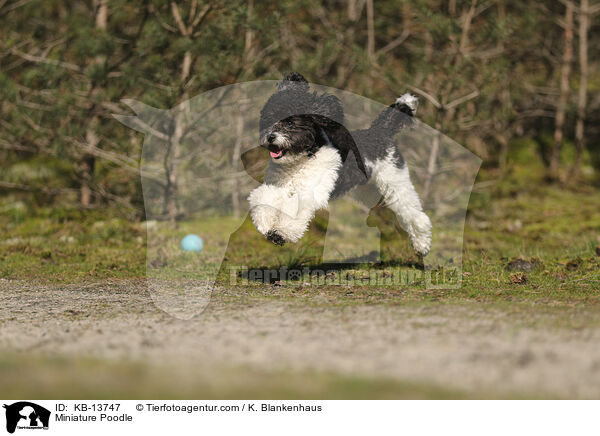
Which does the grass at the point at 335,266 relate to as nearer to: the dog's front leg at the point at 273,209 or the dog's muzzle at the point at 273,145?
the dog's front leg at the point at 273,209

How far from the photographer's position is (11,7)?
401 inches

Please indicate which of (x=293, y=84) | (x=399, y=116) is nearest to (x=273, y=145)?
(x=293, y=84)

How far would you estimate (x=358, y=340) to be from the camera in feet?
11.2

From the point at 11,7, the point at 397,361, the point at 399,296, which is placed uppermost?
the point at 11,7

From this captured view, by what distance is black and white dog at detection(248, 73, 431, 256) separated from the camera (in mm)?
5105

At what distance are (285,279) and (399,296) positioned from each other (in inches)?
55.6

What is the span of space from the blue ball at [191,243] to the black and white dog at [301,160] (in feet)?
7.75

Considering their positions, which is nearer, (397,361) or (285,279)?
(397,361)

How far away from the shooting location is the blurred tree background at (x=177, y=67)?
853cm

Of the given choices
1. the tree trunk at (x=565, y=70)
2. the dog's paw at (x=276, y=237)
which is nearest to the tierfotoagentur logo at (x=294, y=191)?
the dog's paw at (x=276, y=237)
